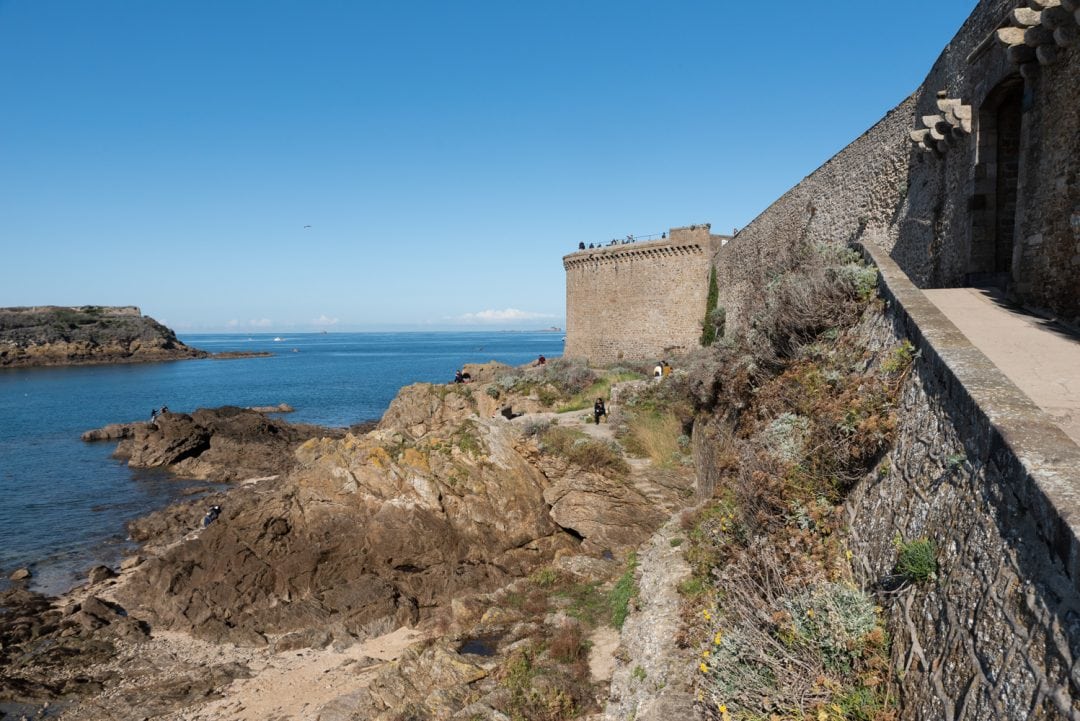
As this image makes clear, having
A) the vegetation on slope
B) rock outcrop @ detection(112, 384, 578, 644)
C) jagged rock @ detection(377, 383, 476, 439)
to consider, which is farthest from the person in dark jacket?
the vegetation on slope

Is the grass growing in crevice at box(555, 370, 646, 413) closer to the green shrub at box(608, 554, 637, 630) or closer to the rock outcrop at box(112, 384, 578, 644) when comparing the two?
the rock outcrop at box(112, 384, 578, 644)

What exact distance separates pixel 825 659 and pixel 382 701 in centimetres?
813

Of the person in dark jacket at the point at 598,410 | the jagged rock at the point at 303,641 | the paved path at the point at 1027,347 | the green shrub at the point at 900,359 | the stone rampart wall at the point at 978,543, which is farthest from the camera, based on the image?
the person in dark jacket at the point at 598,410

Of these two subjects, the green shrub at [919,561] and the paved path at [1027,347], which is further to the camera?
the paved path at [1027,347]

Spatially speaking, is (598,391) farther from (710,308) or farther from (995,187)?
(995,187)

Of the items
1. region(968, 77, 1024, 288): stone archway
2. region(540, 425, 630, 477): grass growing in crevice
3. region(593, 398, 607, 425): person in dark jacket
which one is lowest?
region(540, 425, 630, 477): grass growing in crevice

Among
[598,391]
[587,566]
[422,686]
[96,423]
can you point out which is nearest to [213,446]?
[96,423]

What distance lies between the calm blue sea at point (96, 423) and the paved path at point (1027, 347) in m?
21.1

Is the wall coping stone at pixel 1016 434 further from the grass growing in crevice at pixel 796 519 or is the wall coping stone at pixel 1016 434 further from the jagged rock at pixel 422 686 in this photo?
the jagged rock at pixel 422 686

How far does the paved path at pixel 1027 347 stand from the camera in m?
4.77

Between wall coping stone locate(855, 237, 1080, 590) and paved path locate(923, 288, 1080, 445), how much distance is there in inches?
16.8

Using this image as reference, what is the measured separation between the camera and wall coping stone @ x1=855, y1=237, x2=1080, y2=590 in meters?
3.02

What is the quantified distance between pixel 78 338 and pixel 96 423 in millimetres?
69172

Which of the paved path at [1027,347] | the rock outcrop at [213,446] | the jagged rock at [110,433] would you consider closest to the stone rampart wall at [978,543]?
the paved path at [1027,347]
